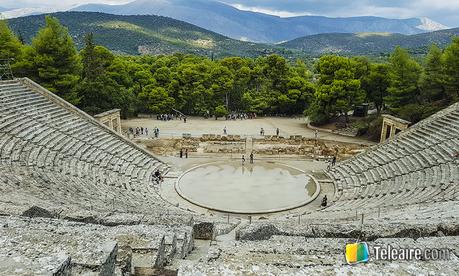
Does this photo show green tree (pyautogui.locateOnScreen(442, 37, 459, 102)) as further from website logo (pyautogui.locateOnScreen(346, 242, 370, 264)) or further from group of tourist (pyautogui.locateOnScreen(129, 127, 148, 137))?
website logo (pyautogui.locateOnScreen(346, 242, 370, 264))

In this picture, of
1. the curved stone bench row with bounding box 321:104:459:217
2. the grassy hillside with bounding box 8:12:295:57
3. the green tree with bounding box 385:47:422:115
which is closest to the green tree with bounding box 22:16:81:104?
the curved stone bench row with bounding box 321:104:459:217

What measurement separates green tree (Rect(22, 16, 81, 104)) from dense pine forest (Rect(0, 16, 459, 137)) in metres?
0.08

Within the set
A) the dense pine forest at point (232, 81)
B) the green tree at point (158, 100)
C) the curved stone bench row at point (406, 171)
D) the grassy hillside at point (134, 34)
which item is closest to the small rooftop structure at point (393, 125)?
the curved stone bench row at point (406, 171)

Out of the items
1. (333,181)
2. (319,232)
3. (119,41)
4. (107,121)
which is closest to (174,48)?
(119,41)

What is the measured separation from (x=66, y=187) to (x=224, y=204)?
23.8ft

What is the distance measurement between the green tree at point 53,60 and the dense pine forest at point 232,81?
0.08 m

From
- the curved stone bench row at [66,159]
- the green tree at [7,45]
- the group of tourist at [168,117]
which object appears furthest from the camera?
the group of tourist at [168,117]

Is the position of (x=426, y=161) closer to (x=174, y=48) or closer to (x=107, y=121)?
(x=107, y=121)

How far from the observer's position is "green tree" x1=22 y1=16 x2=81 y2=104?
26750mm

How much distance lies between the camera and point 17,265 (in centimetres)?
313

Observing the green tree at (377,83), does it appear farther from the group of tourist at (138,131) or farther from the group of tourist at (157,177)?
the group of tourist at (157,177)

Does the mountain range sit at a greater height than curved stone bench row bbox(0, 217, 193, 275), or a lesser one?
greater

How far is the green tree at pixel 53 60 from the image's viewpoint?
2675 centimetres

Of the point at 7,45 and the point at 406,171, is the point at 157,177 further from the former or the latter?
the point at 7,45
